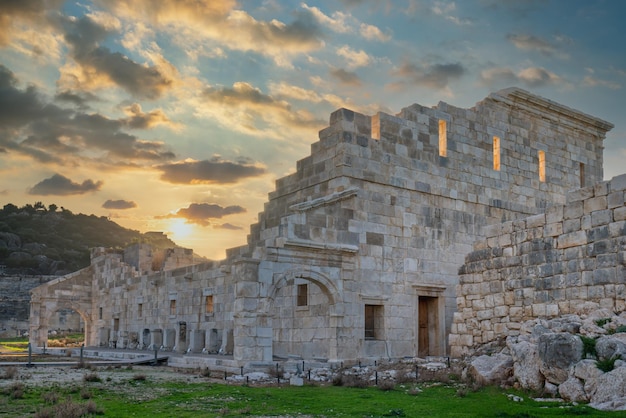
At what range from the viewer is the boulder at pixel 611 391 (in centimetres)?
998

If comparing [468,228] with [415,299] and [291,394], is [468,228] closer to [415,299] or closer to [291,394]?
[415,299]

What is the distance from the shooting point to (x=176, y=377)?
16.8m

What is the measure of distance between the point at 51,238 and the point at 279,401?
7724cm

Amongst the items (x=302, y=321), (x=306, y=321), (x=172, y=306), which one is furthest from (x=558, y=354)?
(x=172, y=306)

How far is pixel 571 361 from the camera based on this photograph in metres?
11.5

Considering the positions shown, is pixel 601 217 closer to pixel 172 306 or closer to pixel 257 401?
pixel 257 401

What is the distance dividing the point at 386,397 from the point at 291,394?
6.46 ft

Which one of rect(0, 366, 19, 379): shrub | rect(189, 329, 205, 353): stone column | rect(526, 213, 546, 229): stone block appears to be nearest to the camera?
rect(526, 213, 546, 229): stone block

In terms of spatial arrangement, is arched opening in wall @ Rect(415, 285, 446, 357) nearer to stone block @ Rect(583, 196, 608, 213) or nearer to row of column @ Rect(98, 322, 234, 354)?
row of column @ Rect(98, 322, 234, 354)

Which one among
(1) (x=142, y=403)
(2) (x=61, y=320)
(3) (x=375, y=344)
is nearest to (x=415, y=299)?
(3) (x=375, y=344)

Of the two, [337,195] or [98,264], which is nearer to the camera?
[337,195]

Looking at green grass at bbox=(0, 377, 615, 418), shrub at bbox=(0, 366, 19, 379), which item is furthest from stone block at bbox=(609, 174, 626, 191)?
shrub at bbox=(0, 366, 19, 379)

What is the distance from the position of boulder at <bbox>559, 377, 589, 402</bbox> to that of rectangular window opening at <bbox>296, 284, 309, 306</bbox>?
10705mm

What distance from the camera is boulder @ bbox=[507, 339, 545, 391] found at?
39.9 feet
